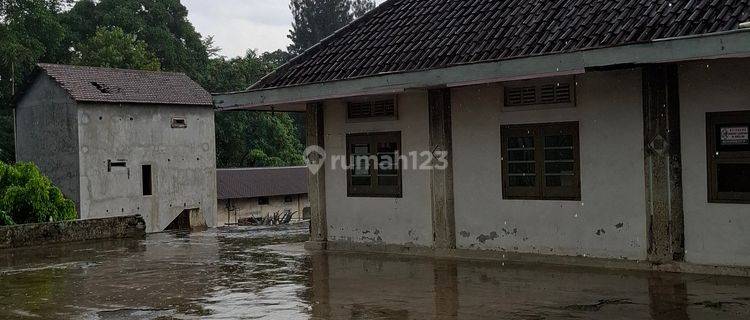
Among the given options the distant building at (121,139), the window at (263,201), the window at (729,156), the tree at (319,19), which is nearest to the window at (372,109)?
the window at (729,156)

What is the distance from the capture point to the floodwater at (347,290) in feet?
26.2

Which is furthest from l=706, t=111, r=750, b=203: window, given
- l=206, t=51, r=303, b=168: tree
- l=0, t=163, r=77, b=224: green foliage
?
l=206, t=51, r=303, b=168: tree

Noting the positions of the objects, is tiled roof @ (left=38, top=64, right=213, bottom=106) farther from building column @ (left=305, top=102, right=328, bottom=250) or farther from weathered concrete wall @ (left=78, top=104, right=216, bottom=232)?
building column @ (left=305, top=102, right=328, bottom=250)

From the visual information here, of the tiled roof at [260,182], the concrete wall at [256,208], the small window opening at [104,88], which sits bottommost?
the concrete wall at [256,208]

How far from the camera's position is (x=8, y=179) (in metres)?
21.1

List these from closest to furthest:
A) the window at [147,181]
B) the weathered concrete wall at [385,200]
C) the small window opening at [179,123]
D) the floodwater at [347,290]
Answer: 1. the floodwater at [347,290]
2. the weathered concrete wall at [385,200]
3. the window at [147,181]
4. the small window opening at [179,123]

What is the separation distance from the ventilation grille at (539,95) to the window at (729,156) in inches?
77.8

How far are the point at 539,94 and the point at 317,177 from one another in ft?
15.1

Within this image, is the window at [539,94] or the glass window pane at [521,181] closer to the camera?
the window at [539,94]

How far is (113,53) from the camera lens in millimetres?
45625

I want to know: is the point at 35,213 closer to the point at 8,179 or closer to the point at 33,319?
the point at 8,179

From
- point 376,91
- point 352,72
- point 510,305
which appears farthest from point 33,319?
point 352,72

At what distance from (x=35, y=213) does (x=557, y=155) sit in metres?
14.3

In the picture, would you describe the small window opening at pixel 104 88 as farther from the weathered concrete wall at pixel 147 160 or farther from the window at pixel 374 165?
the window at pixel 374 165
